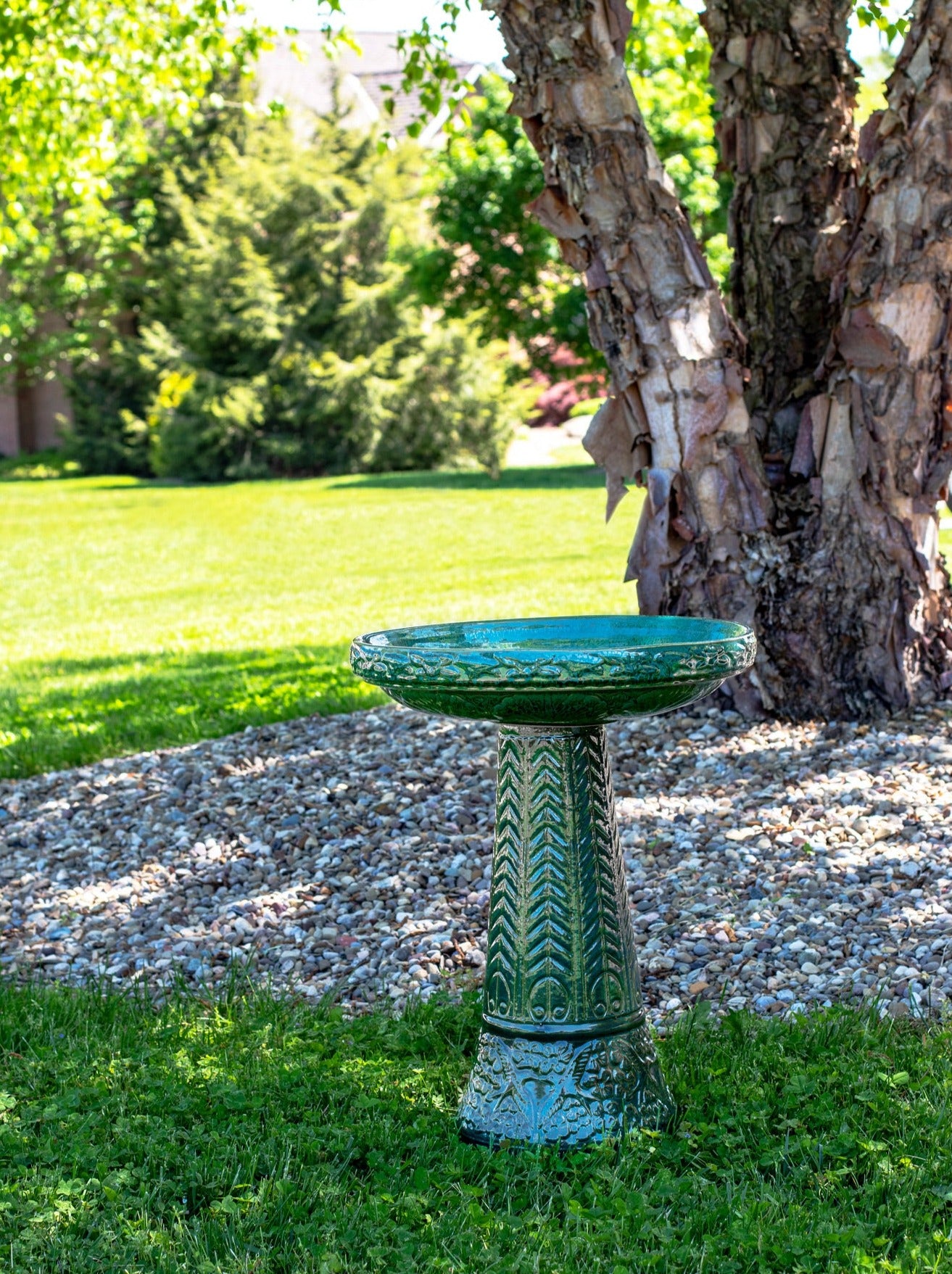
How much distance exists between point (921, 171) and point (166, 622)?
24.5 feet

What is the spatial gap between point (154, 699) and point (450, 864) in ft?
10.7

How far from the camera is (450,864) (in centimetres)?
462

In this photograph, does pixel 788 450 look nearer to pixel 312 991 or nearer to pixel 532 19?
pixel 532 19

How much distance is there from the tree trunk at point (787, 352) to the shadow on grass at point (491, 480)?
14.8 metres

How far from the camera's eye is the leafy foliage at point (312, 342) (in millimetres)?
24531

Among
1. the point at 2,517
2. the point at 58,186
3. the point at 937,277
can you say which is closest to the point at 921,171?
the point at 937,277

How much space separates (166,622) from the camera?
36.7 ft

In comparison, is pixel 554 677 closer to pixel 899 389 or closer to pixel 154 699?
pixel 899 389

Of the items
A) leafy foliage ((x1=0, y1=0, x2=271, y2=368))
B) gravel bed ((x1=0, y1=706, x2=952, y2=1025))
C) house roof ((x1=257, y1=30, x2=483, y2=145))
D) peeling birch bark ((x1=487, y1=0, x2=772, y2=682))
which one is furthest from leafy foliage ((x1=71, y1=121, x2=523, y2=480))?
gravel bed ((x1=0, y1=706, x2=952, y2=1025))

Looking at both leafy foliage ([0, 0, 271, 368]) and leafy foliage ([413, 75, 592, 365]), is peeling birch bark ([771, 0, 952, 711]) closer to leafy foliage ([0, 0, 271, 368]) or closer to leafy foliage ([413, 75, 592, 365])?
leafy foliage ([0, 0, 271, 368])

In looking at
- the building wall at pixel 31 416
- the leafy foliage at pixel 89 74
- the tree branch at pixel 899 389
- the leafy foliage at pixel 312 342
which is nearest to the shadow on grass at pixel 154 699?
the tree branch at pixel 899 389

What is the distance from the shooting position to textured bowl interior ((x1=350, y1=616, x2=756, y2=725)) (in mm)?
2688

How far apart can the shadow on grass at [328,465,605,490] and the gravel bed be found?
50.4ft

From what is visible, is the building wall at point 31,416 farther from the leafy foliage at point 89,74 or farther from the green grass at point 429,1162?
the green grass at point 429,1162
